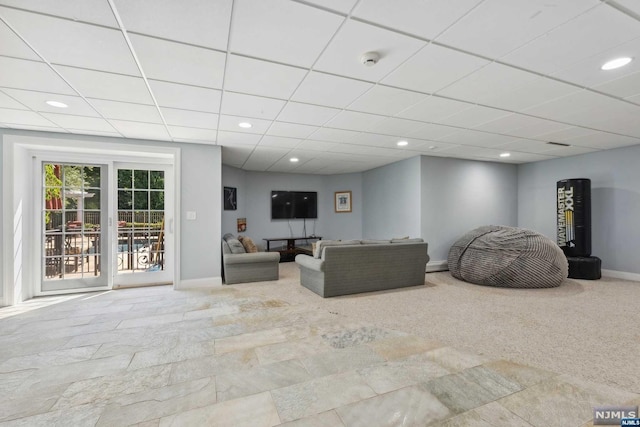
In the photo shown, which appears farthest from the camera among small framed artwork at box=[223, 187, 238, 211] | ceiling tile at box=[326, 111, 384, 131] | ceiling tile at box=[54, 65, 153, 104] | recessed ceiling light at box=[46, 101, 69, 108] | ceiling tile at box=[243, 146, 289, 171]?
small framed artwork at box=[223, 187, 238, 211]

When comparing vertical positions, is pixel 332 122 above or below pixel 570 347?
above

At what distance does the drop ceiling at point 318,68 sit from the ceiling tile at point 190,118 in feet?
0.07

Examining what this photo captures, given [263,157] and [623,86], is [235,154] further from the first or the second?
[623,86]

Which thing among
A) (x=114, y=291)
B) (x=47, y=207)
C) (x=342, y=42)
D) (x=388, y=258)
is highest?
(x=342, y=42)

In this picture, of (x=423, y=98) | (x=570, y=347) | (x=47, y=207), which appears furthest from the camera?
(x=47, y=207)

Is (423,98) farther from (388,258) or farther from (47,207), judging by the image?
(47,207)

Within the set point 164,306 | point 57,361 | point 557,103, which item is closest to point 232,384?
point 57,361

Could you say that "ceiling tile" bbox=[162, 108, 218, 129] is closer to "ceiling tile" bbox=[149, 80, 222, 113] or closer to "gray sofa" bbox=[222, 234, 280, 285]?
"ceiling tile" bbox=[149, 80, 222, 113]

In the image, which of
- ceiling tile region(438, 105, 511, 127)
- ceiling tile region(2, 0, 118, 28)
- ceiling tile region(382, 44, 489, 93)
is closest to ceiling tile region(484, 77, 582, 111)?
ceiling tile region(438, 105, 511, 127)

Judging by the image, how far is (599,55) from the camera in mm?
2029

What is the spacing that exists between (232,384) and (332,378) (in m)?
0.71

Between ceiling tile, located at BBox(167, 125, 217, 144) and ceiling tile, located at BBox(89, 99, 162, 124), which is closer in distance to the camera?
ceiling tile, located at BBox(89, 99, 162, 124)

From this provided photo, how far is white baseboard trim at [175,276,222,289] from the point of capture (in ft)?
14.4

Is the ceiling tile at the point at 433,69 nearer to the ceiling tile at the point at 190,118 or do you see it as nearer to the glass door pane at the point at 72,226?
the ceiling tile at the point at 190,118
